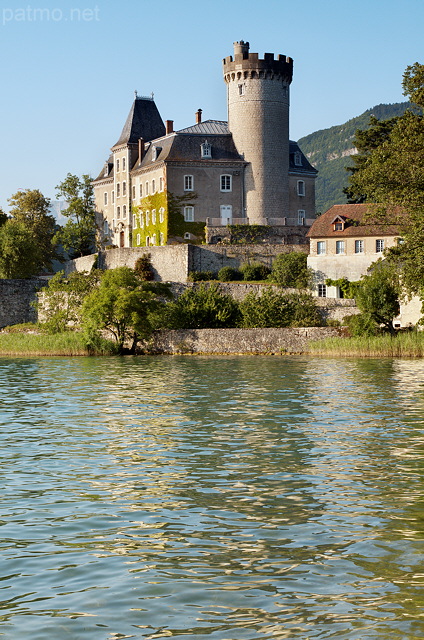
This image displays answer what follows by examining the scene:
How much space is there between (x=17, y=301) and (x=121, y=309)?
18745 millimetres

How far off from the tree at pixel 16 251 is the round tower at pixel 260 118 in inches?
707

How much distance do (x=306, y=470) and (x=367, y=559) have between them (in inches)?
220

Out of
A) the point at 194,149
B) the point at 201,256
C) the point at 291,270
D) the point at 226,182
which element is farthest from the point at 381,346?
the point at 194,149

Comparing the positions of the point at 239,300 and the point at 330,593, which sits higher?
the point at 239,300

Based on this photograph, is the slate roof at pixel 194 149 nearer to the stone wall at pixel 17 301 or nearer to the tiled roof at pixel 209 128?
the tiled roof at pixel 209 128

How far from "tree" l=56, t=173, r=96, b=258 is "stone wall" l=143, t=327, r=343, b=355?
32.3m

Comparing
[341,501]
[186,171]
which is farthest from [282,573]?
[186,171]

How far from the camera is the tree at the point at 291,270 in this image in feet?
205

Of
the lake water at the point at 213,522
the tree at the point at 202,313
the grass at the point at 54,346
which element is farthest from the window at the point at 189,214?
the lake water at the point at 213,522

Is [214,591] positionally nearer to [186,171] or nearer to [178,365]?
[178,365]

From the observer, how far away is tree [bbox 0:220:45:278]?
242 feet

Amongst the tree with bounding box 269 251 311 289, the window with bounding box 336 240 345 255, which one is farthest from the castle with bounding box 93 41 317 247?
the window with bounding box 336 240 345 255

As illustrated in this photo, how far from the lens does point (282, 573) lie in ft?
32.3

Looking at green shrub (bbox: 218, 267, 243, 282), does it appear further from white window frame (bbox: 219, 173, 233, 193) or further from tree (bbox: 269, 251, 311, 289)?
white window frame (bbox: 219, 173, 233, 193)
